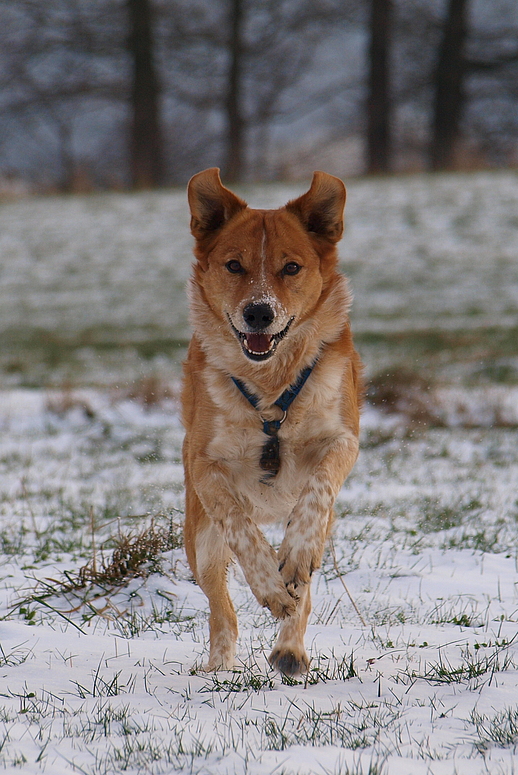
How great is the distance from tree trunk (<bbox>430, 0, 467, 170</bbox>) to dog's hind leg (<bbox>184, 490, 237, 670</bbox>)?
24.1 m

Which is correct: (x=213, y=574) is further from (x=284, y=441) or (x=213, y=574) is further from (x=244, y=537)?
(x=284, y=441)

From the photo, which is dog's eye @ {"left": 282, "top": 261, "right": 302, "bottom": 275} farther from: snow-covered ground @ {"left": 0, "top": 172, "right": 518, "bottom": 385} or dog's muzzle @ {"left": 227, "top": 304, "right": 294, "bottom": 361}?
snow-covered ground @ {"left": 0, "top": 172, "right": 518, "bottom": 385}

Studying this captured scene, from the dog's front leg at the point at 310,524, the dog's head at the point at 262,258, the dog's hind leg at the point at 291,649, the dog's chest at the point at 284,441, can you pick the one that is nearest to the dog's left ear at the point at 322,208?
the dog's head at the point at 262,258

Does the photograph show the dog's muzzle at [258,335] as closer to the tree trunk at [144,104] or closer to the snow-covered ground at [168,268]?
the snow-covered ground at [168,268]

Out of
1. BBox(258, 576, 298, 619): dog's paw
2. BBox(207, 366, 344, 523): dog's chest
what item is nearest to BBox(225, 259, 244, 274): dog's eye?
BBox(207, 366, 344, 523): dog's chest

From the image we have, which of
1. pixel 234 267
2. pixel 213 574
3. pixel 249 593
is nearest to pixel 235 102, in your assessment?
pixel 234 267

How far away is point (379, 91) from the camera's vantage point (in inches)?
1062

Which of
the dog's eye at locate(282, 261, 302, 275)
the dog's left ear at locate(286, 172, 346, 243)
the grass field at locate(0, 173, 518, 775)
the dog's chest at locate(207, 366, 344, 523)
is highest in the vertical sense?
the dog's left ear at locate(286, 172, 346, 243)

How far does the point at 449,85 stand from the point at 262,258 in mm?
25635

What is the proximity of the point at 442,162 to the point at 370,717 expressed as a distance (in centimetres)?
2525

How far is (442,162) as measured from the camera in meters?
25.9

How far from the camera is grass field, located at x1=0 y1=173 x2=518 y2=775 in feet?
8.14

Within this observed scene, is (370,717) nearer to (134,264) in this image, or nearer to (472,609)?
(472,609)

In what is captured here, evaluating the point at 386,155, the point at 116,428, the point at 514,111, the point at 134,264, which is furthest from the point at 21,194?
the point at 116,428
